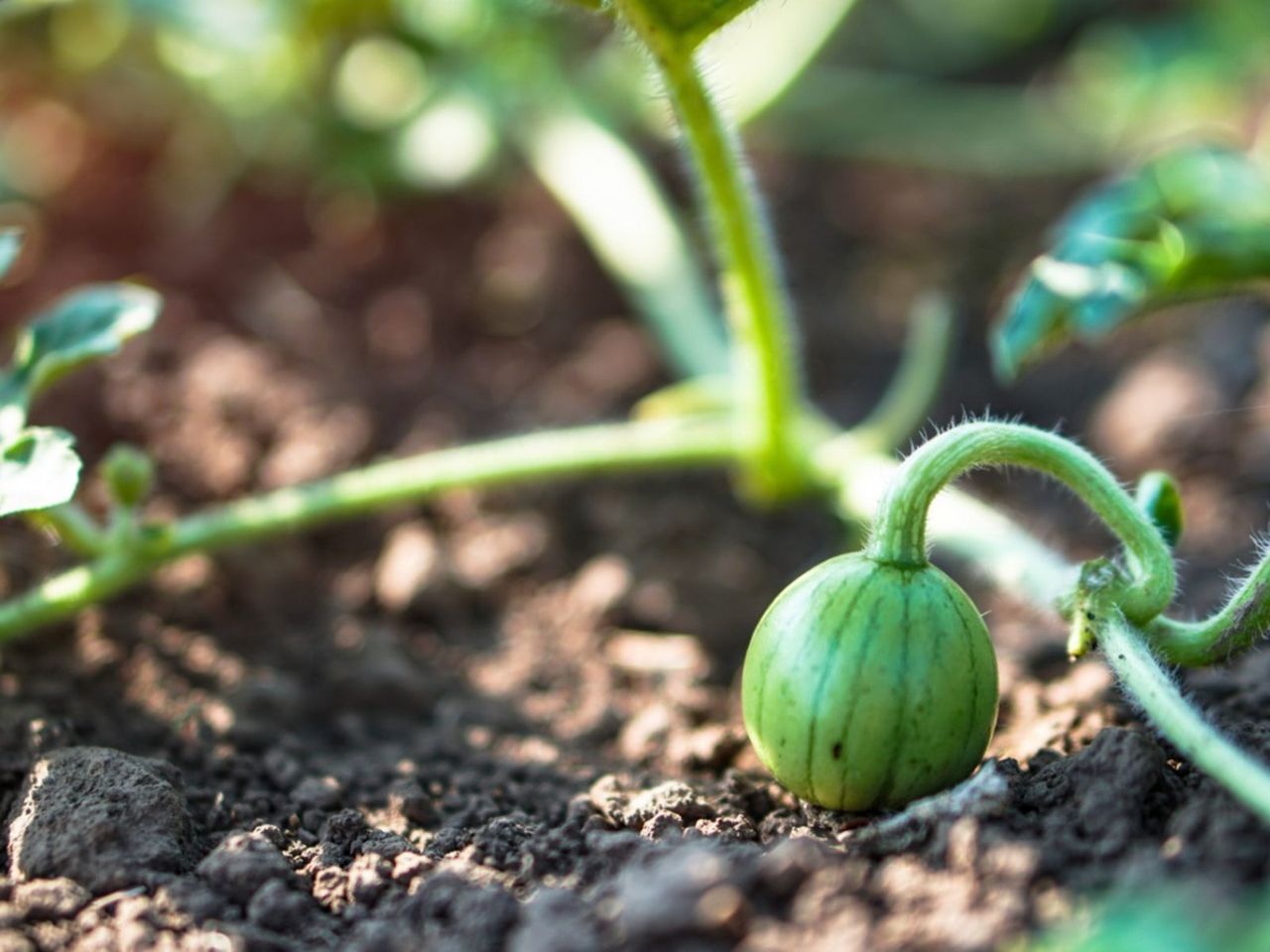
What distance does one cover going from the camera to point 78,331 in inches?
72.1

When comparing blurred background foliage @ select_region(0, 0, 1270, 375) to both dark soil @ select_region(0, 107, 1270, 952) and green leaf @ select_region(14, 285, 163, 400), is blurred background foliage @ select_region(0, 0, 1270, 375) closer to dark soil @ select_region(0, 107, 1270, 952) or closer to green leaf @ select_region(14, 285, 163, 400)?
dark soil @ select_region(0, 107, 1270, 952)

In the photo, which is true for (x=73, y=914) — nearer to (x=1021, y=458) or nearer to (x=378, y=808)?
(x=378, y=808)

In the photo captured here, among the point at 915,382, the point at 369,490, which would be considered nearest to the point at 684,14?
the point at 369,490

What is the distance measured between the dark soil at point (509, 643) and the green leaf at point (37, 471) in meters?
0.33

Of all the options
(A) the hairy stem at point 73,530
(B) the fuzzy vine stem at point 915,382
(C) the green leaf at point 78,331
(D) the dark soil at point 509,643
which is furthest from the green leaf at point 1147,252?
(A) the hairy stem at point 73,530

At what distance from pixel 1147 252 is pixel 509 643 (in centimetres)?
126

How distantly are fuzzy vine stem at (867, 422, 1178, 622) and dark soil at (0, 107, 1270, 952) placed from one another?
0.59ft

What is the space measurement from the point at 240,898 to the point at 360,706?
0.68 meters

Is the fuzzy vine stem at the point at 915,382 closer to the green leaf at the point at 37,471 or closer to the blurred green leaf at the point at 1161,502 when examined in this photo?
the blurred green leaf at the point at 1161,502

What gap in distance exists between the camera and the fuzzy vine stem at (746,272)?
1.71 metres

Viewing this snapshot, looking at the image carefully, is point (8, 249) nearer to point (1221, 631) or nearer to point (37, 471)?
point (37, 471)

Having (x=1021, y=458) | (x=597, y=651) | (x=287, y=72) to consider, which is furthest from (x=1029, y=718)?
(x=287, y=72)

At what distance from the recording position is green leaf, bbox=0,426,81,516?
4.81ft

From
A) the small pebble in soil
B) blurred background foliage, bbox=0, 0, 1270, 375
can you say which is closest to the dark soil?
the small pebble in soil
